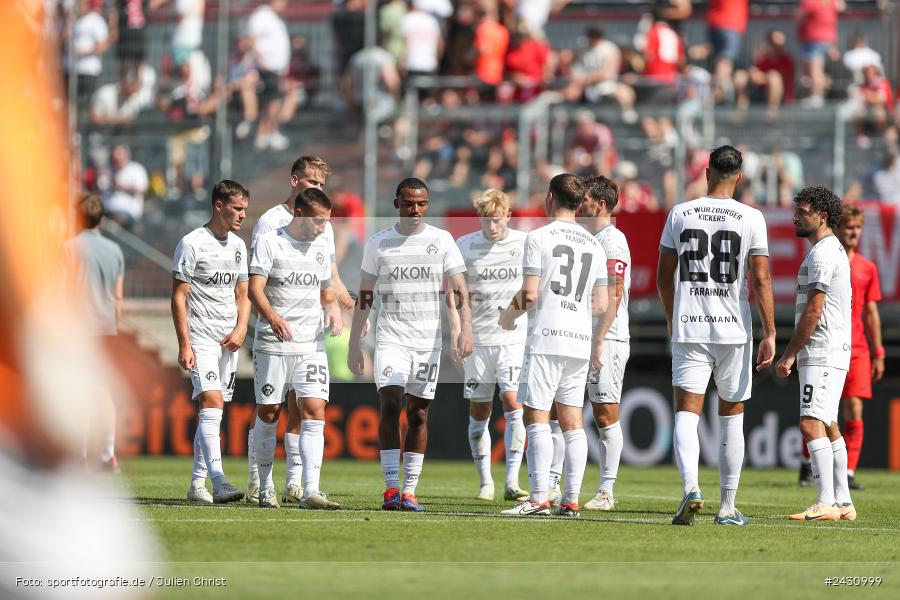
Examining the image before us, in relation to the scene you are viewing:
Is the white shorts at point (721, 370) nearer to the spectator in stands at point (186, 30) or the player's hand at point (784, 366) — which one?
the player's hand at point (784, 366)

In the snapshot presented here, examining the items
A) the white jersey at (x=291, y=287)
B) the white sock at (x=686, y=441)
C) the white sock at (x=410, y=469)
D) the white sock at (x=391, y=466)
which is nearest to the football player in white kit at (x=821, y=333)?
the white sock at (x=686, y=441)

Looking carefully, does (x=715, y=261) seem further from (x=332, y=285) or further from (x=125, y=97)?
(x=125, y=97)

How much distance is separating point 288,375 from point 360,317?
2.23 ft

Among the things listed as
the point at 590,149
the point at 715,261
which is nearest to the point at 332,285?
the point at 715,261

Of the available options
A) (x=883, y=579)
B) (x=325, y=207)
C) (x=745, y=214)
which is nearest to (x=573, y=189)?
(x=745, y=214)

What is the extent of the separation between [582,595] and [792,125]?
16.2m

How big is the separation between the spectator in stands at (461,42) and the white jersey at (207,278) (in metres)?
12.7

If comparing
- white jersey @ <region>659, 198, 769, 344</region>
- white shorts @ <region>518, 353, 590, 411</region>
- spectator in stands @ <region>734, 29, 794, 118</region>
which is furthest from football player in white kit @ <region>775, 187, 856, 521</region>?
spectator in stands @ <region>734, 29, 794, 118</region>

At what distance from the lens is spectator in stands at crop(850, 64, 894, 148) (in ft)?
66.7

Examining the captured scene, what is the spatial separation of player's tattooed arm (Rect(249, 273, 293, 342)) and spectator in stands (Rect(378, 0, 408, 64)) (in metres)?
13.1

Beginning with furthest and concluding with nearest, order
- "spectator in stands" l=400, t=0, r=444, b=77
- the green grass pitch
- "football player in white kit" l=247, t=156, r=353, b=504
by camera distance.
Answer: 1. "spectator in stands" l=400, t=0, r=444, b=77
2. "football player in white kit" l=247, t=156, r=353, b=504
3. the green grass pitch

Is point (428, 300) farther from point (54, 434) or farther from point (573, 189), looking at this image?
point (54, 434)

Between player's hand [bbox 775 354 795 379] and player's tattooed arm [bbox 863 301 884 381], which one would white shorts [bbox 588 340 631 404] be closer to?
player's hand [bbox 775 354 795 379]

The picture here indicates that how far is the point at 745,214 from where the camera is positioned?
8.89 metres
